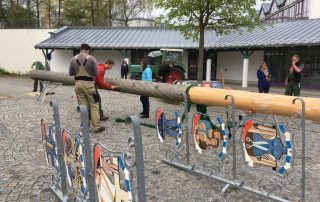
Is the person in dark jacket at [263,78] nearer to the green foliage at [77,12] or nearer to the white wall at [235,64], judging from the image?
the white wall at [235,64]

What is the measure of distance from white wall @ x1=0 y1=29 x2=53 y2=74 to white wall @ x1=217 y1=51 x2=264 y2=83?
1469 cm

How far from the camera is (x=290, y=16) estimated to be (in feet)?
99.0

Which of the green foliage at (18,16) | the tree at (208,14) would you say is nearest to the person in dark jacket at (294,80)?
the tree at (208,14)

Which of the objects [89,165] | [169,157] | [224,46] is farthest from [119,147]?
[224,46]

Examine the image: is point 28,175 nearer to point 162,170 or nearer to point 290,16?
point 162,170

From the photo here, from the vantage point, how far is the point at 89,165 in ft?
8.83

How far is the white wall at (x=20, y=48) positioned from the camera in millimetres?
27719

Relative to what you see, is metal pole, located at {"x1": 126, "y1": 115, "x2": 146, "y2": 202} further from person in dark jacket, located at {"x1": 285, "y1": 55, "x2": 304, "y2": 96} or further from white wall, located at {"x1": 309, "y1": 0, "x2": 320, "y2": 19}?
white wall, located at {"x1": 309, "y1": 0, "x2": 320, "y2": 19}

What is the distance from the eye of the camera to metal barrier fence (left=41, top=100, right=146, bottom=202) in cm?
217

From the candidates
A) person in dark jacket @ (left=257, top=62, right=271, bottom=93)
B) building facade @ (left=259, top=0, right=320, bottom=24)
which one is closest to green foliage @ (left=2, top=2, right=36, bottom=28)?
building facade @ (left=259, top=0, right=320, bottom=24)

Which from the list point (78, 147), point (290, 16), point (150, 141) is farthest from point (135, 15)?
point (78, 147)

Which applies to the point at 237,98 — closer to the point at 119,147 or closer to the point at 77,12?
the point at 119,147

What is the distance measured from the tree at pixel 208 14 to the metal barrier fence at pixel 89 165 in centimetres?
824

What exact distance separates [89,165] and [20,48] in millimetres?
28517
